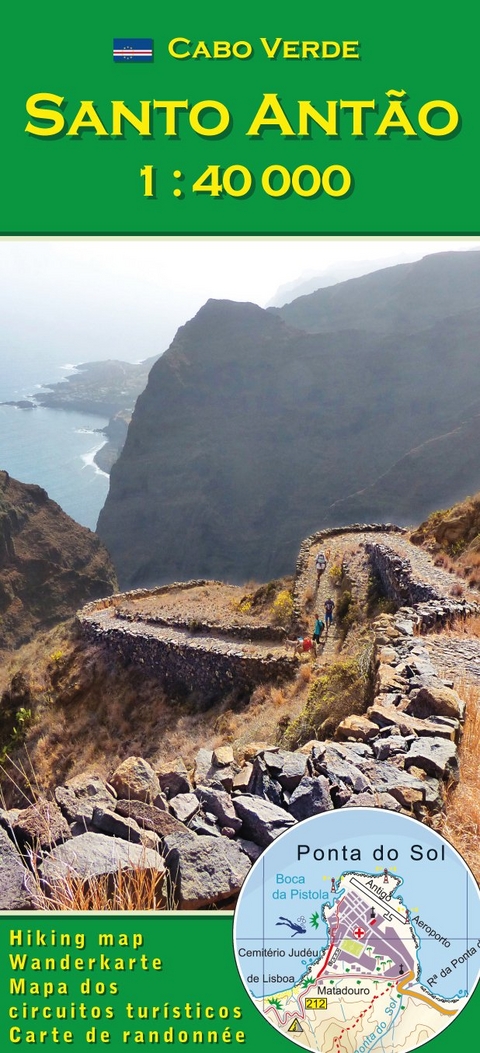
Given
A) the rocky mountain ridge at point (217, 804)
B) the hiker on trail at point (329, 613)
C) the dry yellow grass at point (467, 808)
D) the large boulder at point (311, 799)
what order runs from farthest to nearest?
the hiker on trail at point (329, 613)
the large boulder at point (311, 799)
the dry yellow grass at point (467, 808)
the rocky mountain ridge at point (217, 804)

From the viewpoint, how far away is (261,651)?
14.0 m

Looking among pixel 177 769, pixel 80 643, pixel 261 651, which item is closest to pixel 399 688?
Result: pixel 177 769

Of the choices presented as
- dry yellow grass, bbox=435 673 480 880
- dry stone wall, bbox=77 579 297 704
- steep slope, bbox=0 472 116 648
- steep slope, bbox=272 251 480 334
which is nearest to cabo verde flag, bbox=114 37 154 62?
dry yellow grass, bbox=435 673 480 880

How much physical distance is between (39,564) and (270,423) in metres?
69.3

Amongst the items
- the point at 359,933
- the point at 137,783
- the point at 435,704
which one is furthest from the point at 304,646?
the point at 359,933

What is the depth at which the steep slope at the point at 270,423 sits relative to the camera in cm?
9300

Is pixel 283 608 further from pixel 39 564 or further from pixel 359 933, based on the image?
pixel 39 564

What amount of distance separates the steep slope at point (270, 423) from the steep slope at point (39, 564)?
42521mm

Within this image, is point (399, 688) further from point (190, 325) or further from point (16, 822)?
point (190, 325)

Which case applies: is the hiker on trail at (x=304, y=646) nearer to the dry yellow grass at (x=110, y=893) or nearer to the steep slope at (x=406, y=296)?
the dry yellow grass at (x=110, y=893)

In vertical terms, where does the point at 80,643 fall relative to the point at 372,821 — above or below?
below

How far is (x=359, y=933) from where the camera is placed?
2.38 meters

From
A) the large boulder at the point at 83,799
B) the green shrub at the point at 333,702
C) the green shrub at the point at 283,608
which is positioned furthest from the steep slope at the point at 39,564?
the large boulder at the point at 83,799

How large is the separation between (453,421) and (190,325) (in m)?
54.5
